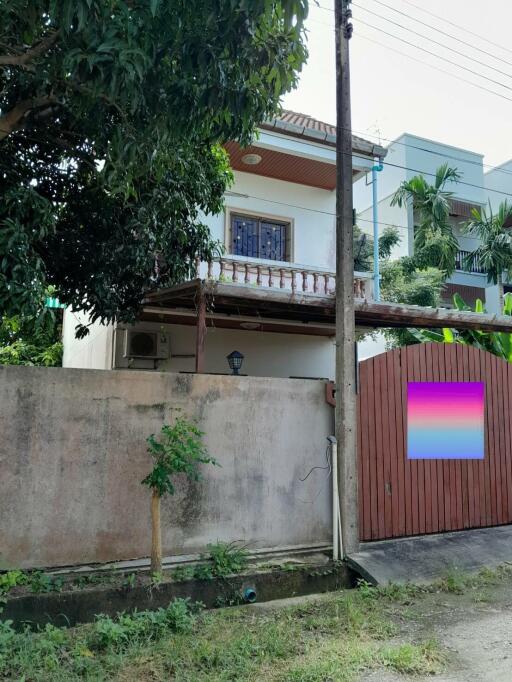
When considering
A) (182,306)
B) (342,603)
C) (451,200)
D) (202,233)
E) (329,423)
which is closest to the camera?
(342,603)

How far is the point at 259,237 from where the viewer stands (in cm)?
1092

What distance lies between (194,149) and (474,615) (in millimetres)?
5303

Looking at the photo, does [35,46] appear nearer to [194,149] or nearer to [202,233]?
[194,149]

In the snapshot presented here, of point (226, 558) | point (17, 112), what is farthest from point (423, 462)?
point (17, 112)

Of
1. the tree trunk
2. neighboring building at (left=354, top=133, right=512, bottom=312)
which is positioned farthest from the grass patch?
neighboring building at (left=354, top=133, right=512, bottom=312)

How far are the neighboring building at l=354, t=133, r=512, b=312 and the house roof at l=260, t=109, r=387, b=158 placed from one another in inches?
325

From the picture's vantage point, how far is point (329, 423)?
5.93 meters

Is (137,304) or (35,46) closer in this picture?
(35,46)

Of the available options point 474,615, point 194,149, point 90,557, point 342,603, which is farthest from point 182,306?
point 474,615

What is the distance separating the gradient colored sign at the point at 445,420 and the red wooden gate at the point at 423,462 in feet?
0.29

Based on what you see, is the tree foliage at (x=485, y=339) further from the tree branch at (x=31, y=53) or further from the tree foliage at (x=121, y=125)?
the tree branch at (x=31, y=53)

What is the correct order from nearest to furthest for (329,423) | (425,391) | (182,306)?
(329,423) < (425,391) < (182,306)

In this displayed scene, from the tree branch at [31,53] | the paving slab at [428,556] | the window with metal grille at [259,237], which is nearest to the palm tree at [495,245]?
the window with metal grille at [259,237]

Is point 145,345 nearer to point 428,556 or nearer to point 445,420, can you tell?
point 445,420
